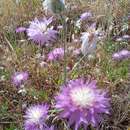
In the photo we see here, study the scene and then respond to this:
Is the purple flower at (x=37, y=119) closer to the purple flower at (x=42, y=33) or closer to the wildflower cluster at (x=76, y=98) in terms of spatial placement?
the wildflower cluster at (x=76, y=98)

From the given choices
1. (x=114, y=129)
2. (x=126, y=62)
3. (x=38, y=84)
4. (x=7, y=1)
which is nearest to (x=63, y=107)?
(x=114, y=129)

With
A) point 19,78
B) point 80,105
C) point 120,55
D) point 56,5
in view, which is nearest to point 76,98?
point 80,105

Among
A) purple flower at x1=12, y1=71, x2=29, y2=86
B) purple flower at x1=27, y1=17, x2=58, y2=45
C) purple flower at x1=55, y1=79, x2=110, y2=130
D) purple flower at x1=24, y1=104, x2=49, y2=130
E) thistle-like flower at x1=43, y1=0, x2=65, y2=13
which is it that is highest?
thistle-like flower at x1=43, y1=0, x2=65, y2=13

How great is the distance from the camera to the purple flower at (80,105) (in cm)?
109

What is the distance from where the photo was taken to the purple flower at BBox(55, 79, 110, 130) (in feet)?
3.57

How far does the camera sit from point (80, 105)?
1113 mm

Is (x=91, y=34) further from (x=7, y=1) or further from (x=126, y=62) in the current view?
(x=7, y=1)

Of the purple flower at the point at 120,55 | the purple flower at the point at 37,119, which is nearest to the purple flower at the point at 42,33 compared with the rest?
the purple flower at the point at 37,119

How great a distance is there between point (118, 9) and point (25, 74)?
1507 millimetres

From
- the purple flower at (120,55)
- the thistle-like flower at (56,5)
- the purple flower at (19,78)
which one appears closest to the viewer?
the thistle-like flower at (56,5)

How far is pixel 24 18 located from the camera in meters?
3.57

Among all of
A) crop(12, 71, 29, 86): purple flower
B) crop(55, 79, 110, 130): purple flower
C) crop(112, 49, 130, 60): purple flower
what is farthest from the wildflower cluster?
crop(112, 49, 130, 60): purple flower

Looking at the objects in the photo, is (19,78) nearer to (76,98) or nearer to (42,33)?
(42,33)

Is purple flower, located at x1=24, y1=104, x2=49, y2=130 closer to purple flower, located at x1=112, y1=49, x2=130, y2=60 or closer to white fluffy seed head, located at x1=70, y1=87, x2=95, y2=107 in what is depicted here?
white fluffy seed head, located at x1=70, y1=87, x2=95, y2=107
